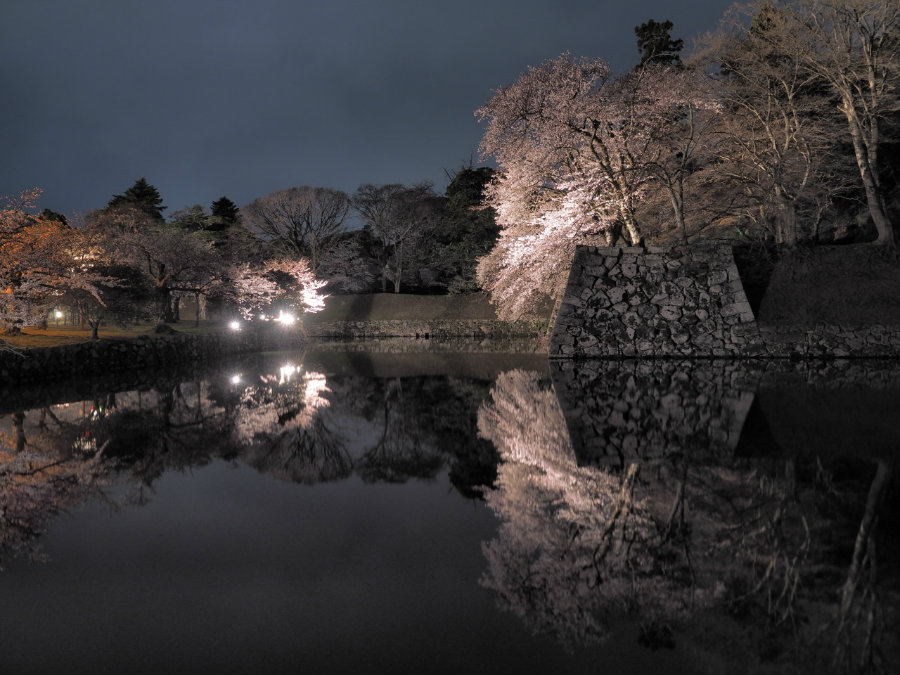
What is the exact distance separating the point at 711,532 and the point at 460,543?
1.47 meters

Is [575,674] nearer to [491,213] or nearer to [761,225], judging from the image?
[761,225]

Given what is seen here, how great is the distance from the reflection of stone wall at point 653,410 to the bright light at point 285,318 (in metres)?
20.2

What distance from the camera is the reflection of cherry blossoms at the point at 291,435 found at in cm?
533

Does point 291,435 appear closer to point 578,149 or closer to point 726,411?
point 726,411

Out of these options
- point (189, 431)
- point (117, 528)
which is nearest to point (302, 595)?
point (117, 528)

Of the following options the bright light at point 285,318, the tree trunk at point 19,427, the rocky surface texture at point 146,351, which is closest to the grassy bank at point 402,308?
the rocky surface texture at point 146,351

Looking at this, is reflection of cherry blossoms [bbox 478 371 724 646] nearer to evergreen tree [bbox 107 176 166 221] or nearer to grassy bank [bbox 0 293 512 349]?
grassy bank [bbox 0 293 512 349]

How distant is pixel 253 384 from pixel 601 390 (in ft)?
23.5

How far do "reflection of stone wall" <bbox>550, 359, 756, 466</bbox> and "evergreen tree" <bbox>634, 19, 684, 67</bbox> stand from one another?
26552 mm

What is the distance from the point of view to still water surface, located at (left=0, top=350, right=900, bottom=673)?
225cm

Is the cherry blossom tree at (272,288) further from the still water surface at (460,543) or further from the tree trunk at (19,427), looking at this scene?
the still water surface at (460,543)

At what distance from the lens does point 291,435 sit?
6.75m

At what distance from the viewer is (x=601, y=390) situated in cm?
968

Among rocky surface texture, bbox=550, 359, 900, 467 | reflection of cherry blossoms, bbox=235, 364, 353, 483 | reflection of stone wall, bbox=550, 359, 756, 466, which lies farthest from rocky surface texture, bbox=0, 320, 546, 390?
rocky surface texture, bbox=550, 359, 900, 467
